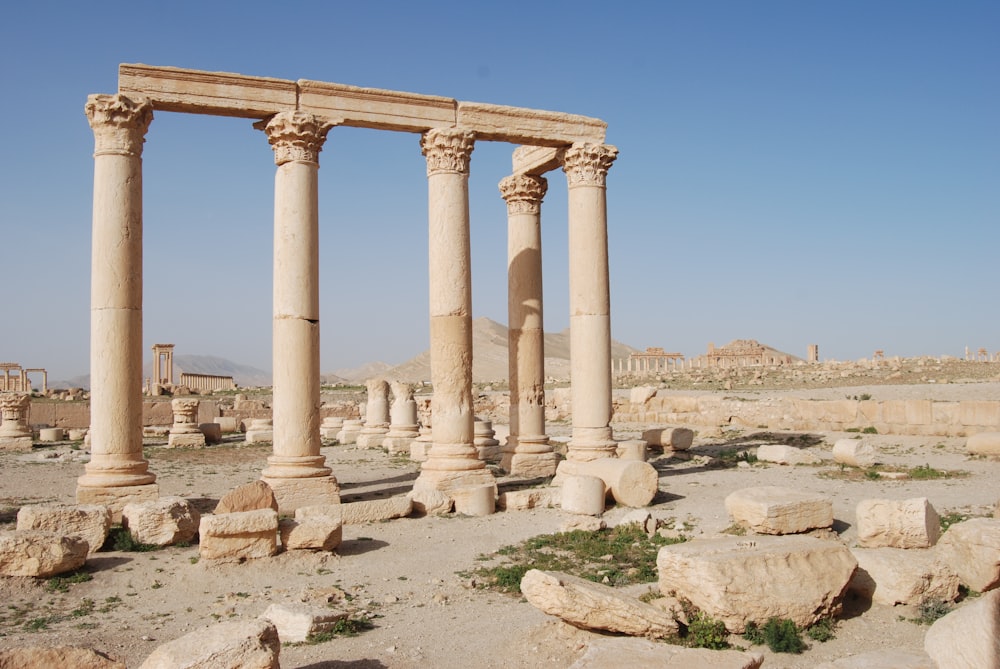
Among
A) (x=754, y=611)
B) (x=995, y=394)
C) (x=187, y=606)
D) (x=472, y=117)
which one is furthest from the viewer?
(x=995, y=394)

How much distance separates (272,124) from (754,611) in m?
11.9

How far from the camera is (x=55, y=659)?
603 centimetres

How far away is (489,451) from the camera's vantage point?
23719 millimetres

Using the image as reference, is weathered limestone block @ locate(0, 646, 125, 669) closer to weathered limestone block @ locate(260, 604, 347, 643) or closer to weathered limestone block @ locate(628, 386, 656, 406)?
weathered limestone block @ locate(260, 604, 347, 643)

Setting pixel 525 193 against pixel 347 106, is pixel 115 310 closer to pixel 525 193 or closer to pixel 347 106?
pixel 347 106

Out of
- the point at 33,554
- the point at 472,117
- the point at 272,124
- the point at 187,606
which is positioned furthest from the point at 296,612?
the point at 472,117

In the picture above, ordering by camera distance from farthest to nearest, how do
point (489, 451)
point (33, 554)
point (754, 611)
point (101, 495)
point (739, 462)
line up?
1. point (489, 451)
2. point (739, 462)
3. point (101, 495)
4. point (33, 554)
5. point (754, 611)

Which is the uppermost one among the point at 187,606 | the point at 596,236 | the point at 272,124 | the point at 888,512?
the point at 272,124

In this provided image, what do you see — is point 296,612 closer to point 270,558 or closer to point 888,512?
point 270,558

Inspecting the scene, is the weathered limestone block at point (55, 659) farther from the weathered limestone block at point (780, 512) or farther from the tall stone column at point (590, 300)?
the tall stone column at point (590, 300)

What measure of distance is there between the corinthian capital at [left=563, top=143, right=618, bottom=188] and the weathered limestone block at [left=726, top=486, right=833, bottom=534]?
8.83 m

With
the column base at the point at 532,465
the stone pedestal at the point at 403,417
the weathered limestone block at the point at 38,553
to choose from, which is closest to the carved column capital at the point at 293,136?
the weathered limestone block at the point at 38,553

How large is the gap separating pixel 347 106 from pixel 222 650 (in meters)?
12.2

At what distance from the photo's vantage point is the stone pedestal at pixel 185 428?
28.8 m
